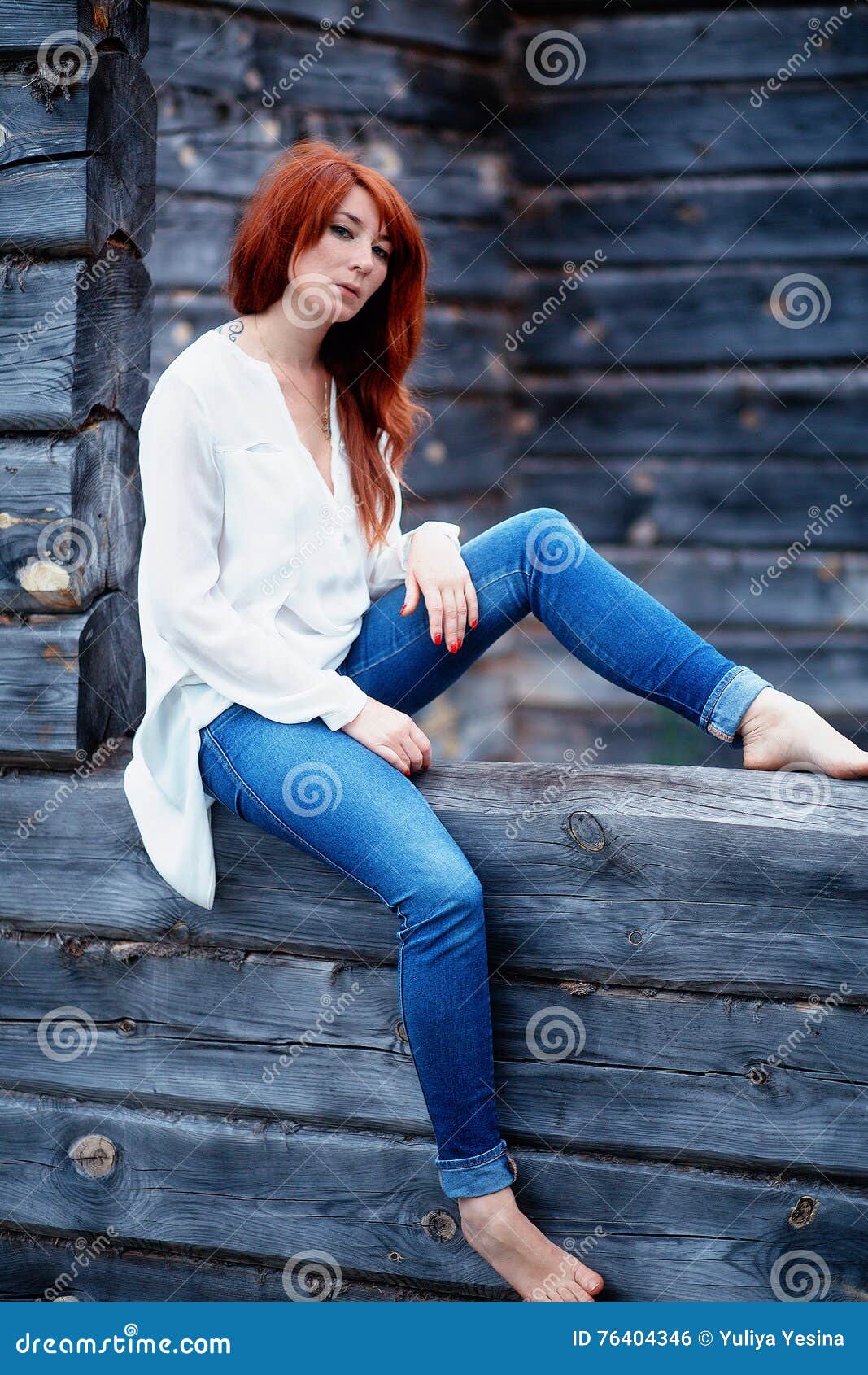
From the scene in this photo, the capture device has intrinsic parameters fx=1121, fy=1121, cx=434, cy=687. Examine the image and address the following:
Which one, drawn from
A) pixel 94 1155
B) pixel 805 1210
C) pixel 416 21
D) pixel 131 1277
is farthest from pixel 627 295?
pixel 131 1277

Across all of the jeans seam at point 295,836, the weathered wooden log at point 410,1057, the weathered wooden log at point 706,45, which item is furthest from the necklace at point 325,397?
the weathered wooden log at point 706,45

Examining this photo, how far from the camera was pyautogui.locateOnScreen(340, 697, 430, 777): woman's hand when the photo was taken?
163 centimetres

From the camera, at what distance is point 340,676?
5.46 feet

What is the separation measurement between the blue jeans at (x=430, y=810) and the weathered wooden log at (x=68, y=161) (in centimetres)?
84

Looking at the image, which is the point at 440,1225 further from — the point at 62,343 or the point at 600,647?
the point at 62,343

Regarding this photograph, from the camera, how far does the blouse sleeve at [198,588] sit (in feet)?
5.19

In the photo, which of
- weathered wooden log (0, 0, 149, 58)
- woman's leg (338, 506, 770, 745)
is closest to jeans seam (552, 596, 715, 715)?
woman's leg (338, 506, 770, 745)

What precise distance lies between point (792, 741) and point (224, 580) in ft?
2.86

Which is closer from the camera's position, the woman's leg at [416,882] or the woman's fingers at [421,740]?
the woman's leg at [416,882]

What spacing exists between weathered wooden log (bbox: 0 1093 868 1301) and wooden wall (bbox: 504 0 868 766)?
2.00m

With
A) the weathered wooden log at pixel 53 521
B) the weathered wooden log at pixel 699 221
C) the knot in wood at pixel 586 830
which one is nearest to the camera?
the knot in wood at pixel 586 830

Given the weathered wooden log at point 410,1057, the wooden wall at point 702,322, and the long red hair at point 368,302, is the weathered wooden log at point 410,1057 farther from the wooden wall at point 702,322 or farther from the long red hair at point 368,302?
the wooden wall at point 702,322

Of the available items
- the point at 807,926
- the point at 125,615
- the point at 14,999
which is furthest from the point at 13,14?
the point at 807,926

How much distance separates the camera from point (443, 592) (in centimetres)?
174
